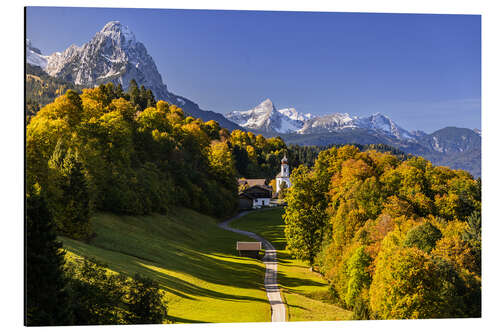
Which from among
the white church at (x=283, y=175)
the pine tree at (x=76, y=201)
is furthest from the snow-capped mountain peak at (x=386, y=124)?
the white church at (x=283, y=175)

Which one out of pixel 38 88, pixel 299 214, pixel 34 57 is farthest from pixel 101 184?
pixel 34 57

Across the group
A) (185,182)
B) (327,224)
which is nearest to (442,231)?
(327,224)

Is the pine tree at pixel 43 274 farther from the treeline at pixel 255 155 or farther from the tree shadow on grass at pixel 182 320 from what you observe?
the treeline at pixel 255 155

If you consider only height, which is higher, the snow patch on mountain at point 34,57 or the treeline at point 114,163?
the snow patch on mountain at point 34,57

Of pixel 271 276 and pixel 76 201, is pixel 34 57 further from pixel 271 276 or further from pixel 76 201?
pixel 271 276

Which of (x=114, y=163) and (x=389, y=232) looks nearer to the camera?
(x=389, y=232)

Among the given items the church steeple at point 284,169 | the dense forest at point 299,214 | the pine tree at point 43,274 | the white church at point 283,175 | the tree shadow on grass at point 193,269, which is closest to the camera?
the pine tree at point 43,274

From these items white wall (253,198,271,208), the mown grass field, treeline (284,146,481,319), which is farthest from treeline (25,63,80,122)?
white wall (253,198,271,208)
